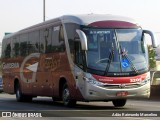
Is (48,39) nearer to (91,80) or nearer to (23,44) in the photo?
(23,44)

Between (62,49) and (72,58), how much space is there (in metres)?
1.20

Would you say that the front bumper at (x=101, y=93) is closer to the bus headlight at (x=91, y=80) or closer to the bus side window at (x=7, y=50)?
the bus headlight at (x=91, y=80)

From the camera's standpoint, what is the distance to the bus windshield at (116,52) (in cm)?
1884

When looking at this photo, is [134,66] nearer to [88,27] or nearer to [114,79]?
[114,79]

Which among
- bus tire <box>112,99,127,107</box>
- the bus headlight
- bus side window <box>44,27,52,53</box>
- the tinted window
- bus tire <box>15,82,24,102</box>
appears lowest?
bus tire <box>15,82,24,102</box>

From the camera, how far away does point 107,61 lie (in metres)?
18.9

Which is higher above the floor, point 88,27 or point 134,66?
point 88,27

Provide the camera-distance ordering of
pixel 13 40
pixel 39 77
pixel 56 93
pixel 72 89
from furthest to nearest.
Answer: pixel 13 40, pixel 39 77, pixel 56 93, pixel 72 89

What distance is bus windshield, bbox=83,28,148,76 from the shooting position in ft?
61.8

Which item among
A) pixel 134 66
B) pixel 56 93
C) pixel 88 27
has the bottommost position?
pixel 56 93

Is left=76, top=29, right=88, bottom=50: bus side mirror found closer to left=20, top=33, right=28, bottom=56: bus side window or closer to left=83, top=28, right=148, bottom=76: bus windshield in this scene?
left=83, top=28, right=148, bottom=76: bus windshield

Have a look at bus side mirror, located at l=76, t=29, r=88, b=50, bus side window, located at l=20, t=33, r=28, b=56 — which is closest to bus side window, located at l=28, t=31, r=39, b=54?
bus side window, located at l=20, t=33, r=28, b=56

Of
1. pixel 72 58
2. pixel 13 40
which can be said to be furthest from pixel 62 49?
pixel 13 40

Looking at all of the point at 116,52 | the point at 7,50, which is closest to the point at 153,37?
the point at 116,52
